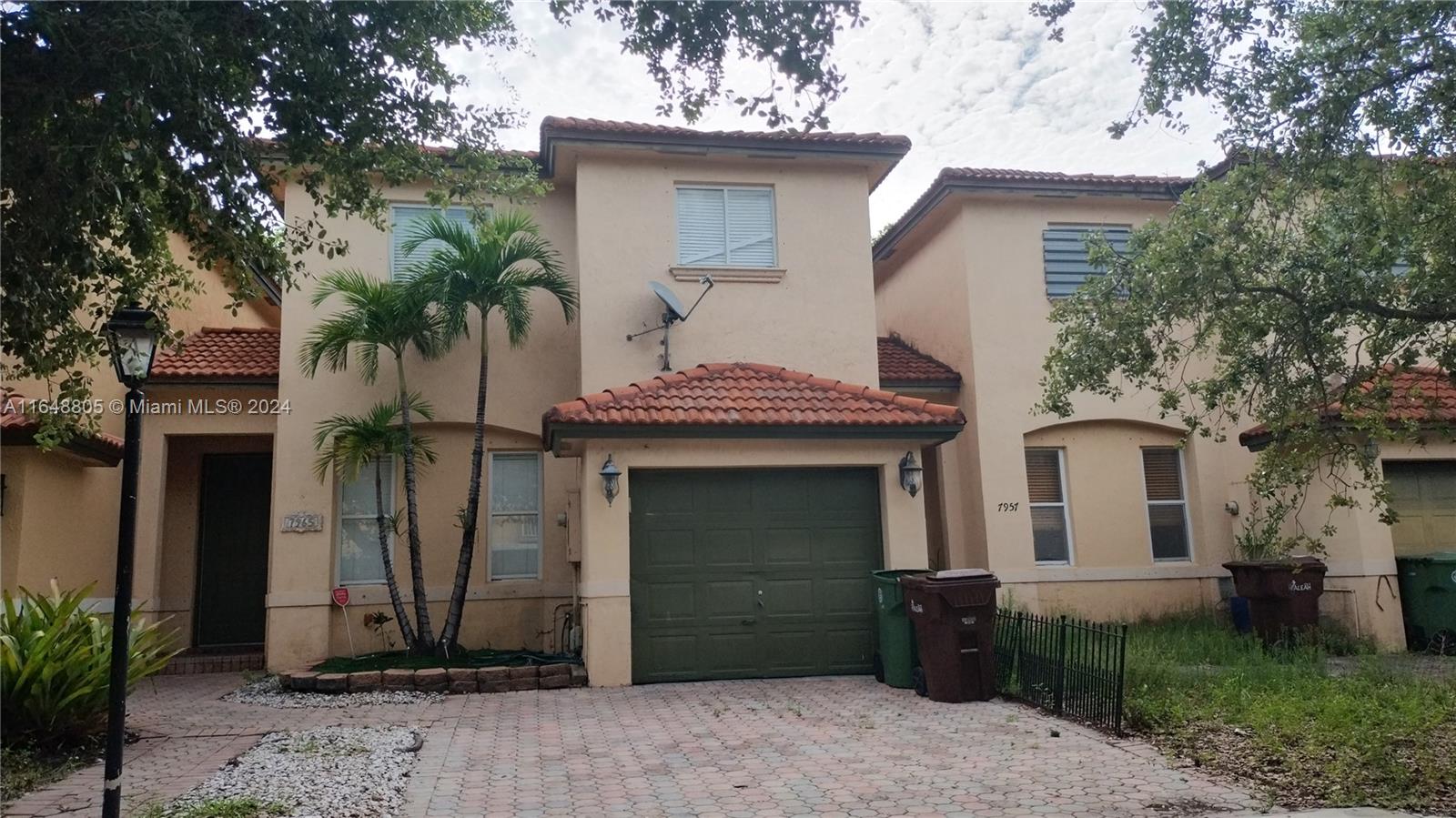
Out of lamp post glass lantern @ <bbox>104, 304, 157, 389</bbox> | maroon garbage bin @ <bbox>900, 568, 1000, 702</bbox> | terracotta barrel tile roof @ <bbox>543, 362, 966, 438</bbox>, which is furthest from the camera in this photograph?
terracotta barrel tile roof @ <bbox>543, 362, 966, 438</bbox>

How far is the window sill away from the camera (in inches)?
522

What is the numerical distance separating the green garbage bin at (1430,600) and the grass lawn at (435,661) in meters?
10.3

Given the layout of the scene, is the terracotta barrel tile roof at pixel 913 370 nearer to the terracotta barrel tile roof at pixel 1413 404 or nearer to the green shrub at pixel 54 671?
the terracotta barrel tile roof at pixel 1413 404

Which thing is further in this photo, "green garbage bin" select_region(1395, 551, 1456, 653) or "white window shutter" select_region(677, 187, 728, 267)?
"white window shutter" select_region(677, 187, 728, 267)

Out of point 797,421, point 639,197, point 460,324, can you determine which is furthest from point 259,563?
point 797,421

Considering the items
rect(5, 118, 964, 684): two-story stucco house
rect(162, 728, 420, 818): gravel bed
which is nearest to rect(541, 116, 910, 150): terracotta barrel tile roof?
rect(5, 118, 964, 684): two-story stucco house

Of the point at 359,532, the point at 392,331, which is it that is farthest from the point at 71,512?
the point at 392,331

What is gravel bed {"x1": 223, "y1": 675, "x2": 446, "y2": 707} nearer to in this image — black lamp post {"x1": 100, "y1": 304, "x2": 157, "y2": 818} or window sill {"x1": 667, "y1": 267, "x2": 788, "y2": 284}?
black lamp post {"x1": 100, "y1": 304, "x2": 157, "y2": 818}

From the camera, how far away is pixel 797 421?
11.1 metres

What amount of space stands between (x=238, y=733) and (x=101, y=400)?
22.3ft

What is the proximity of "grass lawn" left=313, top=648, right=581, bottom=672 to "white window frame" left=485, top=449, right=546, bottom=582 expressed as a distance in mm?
1314

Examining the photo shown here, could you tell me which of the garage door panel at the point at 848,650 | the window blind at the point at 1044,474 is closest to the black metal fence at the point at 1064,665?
the garage door panel at the point at 848,650

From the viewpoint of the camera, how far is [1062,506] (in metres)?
14.4

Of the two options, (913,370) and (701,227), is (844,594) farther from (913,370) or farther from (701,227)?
(701,227)
